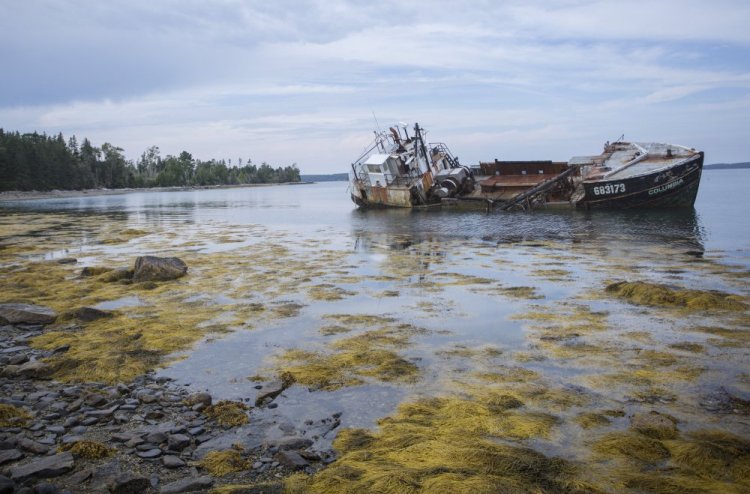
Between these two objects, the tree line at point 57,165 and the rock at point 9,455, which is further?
the tree line at point 57,165

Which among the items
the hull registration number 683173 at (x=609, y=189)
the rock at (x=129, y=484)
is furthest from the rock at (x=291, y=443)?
the hull registration number 683173 at (x=609, y=189)

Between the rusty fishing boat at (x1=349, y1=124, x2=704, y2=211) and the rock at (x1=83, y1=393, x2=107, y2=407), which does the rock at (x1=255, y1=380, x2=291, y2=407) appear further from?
the rusty fishing boat at (x1=349, y1=124, x2=704, y2=211)

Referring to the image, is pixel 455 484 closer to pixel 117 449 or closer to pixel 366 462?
pixel 366 462

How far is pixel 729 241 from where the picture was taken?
2525 cm

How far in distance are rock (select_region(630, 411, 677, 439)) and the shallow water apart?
0.55 feet

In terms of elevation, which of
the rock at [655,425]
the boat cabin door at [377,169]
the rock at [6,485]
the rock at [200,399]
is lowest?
the rock at [200,399]

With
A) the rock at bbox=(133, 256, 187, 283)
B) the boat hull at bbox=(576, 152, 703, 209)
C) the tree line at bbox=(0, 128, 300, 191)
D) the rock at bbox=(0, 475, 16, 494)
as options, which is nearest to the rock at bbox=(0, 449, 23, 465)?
the rock at bbox=(0, 475, 16, 494)

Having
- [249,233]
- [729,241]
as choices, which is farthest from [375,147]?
[729,241]

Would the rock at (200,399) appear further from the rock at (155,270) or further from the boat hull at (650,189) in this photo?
the boat hull at (650,189)

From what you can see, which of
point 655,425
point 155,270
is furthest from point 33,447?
point 155,270

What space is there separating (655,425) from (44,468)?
263 inches

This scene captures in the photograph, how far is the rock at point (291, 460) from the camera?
5473 mm

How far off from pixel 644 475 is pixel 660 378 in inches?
122

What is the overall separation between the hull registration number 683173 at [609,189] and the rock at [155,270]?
32.2 metres
